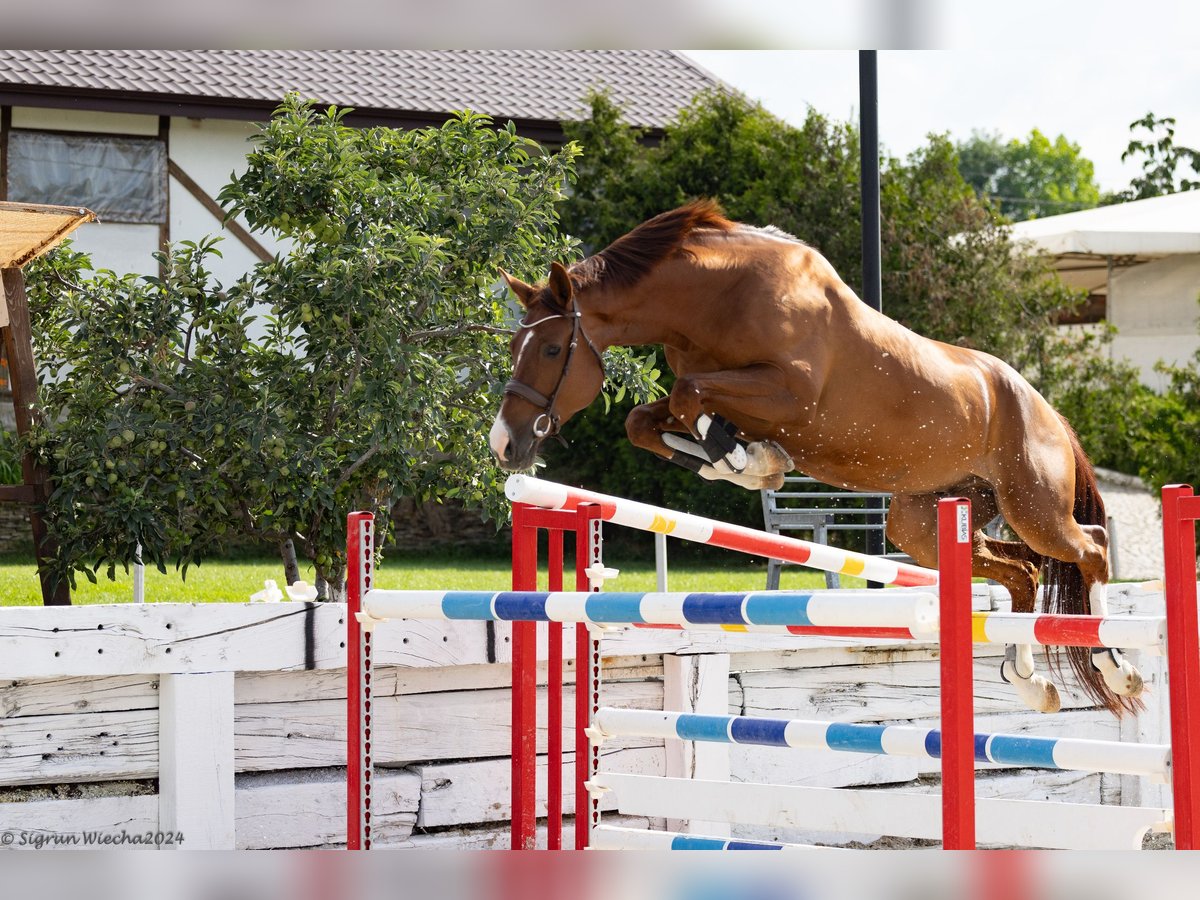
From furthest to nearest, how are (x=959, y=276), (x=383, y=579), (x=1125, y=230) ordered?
(x=959, y=276) → (x=1125, y=230) → (x=383, y=579)

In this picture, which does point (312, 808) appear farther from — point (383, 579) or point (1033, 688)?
point (383, 579)

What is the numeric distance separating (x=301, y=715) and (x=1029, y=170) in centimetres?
5467

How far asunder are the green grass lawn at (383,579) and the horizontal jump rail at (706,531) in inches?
118

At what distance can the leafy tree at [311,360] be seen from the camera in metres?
4.23

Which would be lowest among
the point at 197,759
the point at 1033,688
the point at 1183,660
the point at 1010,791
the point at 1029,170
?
the point at 1010,791

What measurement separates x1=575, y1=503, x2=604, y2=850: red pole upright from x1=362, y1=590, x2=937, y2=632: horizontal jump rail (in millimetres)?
494

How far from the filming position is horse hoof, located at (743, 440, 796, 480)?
3087mm

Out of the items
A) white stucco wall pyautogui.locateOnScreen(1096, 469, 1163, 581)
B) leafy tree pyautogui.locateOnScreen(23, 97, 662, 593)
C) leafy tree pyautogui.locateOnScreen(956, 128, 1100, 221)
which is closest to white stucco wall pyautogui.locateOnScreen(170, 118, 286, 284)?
leafy tree pyautogui.locateOnScreen(23, 97, 662, 593)

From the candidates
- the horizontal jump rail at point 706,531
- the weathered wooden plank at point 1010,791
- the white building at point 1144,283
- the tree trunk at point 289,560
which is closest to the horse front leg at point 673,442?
the horizontal jump rail at point 706,531

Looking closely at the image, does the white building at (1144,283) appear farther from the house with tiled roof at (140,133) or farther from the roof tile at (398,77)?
the house with tiled roof at (140,133)

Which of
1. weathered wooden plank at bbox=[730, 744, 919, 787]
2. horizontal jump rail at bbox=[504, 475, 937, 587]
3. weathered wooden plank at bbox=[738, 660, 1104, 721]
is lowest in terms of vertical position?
weathered wooden plank at bbox=[730, 744, 919, 787]

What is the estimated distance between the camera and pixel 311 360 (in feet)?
14.4

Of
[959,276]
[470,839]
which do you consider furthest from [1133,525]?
[470,839]

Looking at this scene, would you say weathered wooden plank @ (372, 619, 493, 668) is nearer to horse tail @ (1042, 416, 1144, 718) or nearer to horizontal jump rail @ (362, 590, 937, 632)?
horizontal jump rail @ (362, 590, 937, 632)
